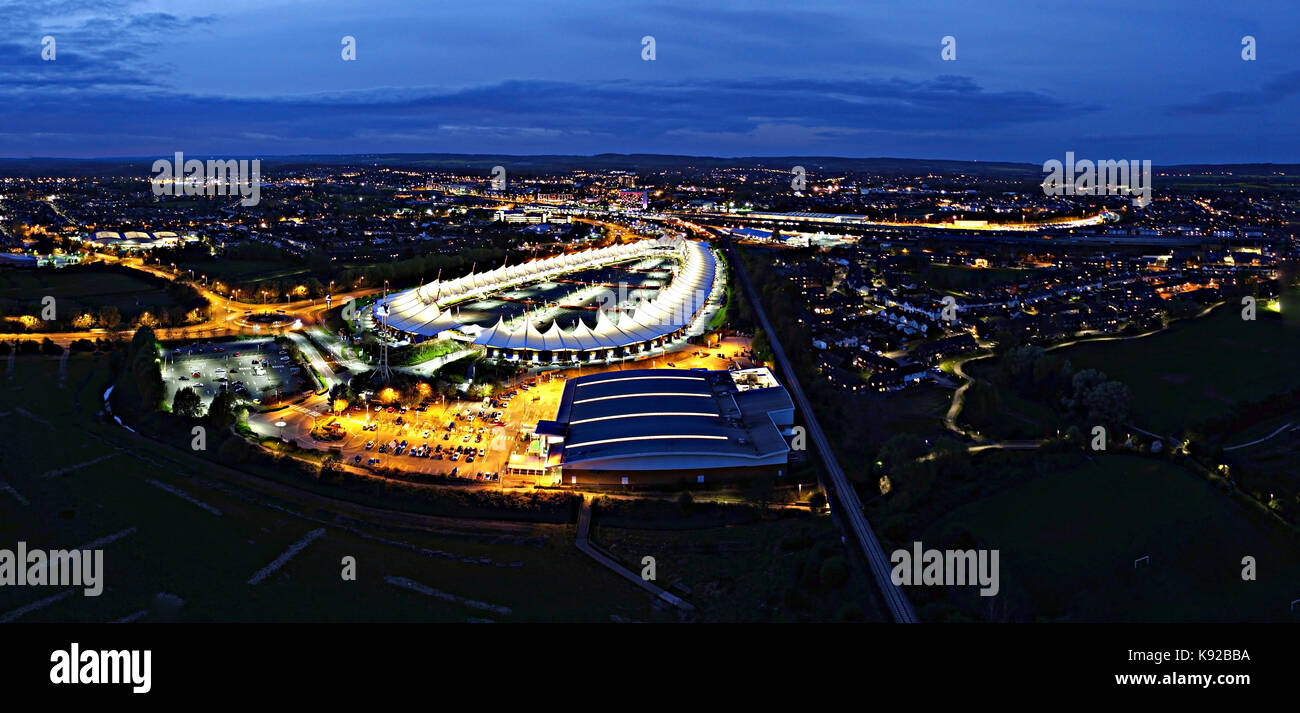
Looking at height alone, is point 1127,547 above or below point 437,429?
below

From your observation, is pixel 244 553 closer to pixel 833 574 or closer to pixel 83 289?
pixel 833 574

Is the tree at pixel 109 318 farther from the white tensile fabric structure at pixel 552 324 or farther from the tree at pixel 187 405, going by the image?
the tree at pixel 187 405

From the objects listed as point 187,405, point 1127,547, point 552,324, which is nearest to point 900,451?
point 1127,547

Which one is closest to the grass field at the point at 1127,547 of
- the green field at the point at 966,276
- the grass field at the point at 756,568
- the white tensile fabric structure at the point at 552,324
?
the grass field at the point at 756,568

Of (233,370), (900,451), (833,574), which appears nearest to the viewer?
(833,574)

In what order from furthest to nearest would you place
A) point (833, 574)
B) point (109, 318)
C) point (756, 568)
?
point (109, 318) < point (756, 568) < point (833, 574)

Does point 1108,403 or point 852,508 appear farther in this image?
point 1108,403

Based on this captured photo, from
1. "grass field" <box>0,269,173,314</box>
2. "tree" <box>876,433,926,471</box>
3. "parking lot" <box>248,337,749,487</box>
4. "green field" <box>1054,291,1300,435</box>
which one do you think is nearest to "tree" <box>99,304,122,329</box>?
"grass field" <box>0,269,173,314</box>

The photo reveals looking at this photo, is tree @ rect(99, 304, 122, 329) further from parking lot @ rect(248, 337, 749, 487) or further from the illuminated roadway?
parking lot @ rect(248, 337, 749, 487)
